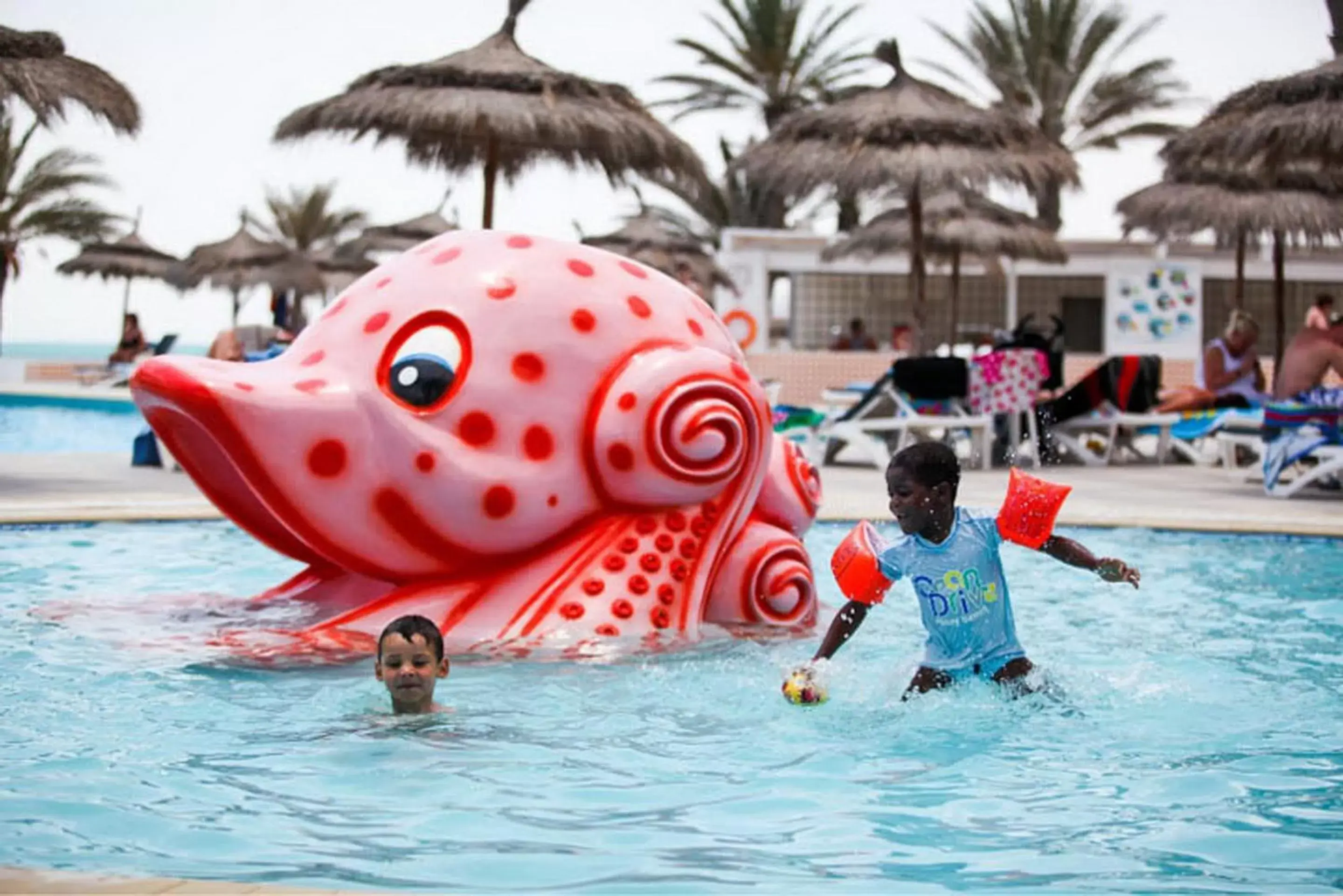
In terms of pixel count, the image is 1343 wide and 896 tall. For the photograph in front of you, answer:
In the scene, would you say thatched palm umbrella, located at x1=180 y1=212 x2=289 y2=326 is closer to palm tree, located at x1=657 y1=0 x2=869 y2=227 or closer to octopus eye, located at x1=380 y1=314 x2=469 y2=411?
palm tree, located at x1=657 y1=0 x2=869 y2=227

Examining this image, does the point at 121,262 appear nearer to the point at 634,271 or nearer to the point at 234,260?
the point at 234,260

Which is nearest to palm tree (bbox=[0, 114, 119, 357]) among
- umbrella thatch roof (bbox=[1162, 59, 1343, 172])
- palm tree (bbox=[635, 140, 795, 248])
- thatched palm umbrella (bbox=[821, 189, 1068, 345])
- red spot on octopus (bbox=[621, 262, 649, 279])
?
palm tree (bbox=[635, 140, 795, 248])

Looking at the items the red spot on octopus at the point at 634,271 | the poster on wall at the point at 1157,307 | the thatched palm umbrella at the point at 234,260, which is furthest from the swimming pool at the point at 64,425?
the poster on wall at the point at 1157,307

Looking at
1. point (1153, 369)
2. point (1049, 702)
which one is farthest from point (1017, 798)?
point (1153, 369)

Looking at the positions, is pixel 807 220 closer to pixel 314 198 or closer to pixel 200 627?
pixel 314 198

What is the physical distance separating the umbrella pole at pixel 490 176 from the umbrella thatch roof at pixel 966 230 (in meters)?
9.71

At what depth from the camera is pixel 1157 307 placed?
3162 cm

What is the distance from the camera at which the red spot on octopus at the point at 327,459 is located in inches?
202

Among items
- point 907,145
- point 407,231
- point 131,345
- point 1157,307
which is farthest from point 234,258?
point 907,145

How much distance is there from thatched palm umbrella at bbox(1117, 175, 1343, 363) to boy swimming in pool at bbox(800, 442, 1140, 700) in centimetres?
1644

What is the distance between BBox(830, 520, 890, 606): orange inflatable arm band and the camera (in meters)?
4.51

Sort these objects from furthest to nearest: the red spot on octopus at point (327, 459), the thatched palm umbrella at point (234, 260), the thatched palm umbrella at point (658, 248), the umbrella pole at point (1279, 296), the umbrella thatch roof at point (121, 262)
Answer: the umbrella thatch roof at point (121, 262), the thatched palm umbrella at point (234, 260), the thatched palm umbrella at point (658, 248), the umbrella pole at point (1279, 296), the red spot on octopus at point (327, 459)

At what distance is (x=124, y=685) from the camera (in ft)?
16.0

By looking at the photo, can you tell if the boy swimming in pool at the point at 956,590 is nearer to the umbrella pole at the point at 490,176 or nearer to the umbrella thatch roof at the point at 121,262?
the umbrella pole at the point at 490,176
